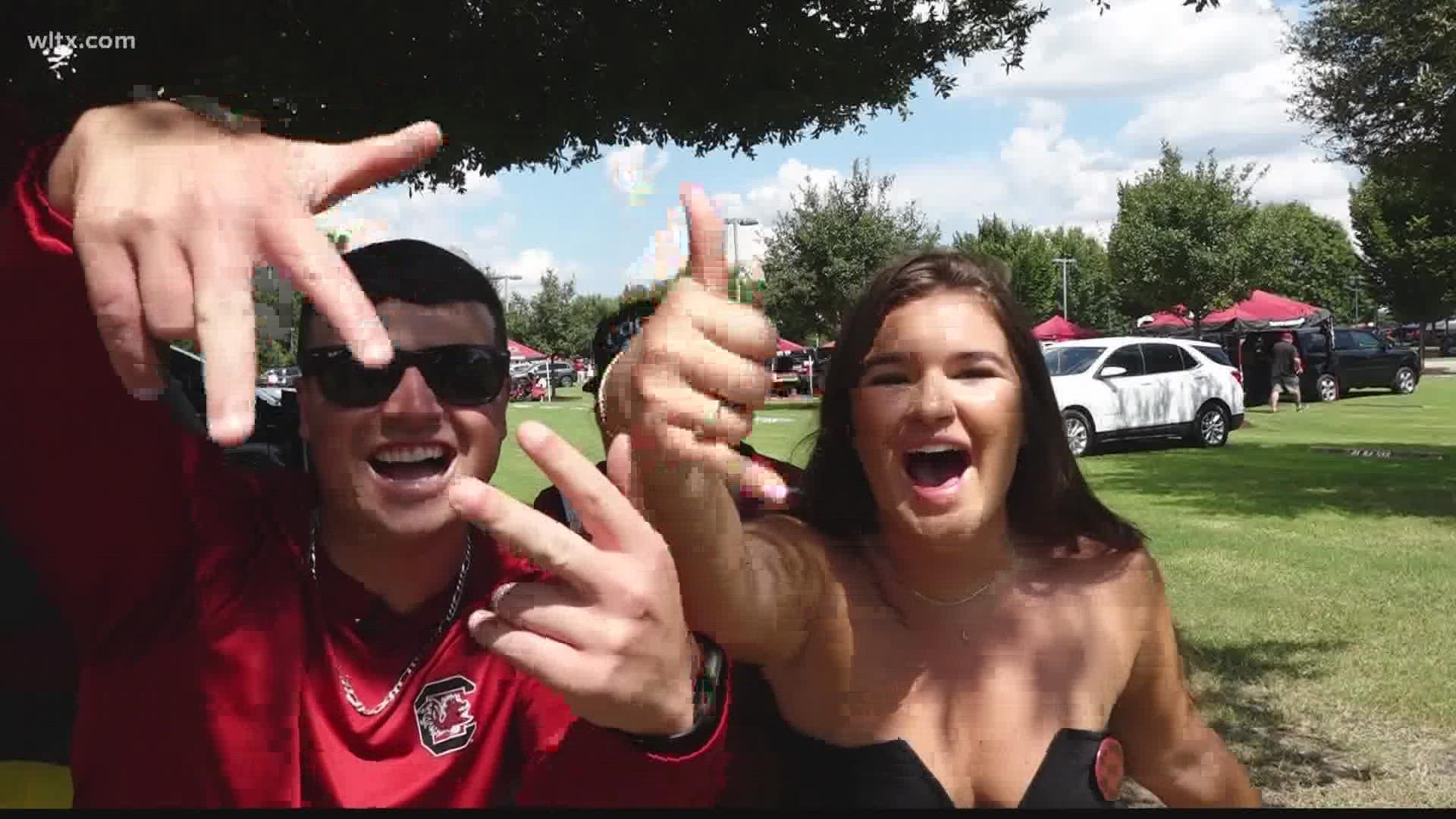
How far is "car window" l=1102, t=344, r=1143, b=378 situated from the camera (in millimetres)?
15141

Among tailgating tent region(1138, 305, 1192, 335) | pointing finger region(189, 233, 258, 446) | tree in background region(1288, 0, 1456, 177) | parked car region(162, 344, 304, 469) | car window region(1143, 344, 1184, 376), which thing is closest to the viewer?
pointing finger region(189, 233, 258, 446)

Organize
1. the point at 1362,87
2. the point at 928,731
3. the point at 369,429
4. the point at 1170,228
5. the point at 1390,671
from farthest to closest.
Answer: the point at 1170,228
the point at 1362,87
the point at 1390,671
the point at 928,731
the point at 369,429

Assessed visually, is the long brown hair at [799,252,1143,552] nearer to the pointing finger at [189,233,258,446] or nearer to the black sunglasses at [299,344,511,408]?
the black sunglasses at [299,344,511,408]

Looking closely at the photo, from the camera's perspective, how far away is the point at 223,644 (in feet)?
5.14

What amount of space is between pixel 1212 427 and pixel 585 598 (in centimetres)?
1583

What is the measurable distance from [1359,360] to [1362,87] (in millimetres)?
14592

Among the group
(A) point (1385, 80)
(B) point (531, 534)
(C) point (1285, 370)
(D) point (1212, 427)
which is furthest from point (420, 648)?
(C) point (1285, 370)

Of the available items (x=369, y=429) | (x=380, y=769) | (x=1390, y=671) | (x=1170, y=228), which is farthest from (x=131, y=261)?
(x=1170, y=228)

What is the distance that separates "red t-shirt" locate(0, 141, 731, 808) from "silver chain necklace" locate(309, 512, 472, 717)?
0.4 inches

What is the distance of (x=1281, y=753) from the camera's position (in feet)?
14.8

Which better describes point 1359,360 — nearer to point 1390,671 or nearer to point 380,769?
point 1390,671

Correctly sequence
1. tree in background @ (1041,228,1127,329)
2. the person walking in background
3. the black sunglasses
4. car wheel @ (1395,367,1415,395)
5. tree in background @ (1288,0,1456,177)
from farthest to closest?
tree in background @ (1041,228,1127,329) → car wheel @ (1395,367,1415,395) → the person walking in background → tree in background @ (1288,0,1456,177) → the black sunglasses

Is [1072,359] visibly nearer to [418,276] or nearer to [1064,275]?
[418,276]

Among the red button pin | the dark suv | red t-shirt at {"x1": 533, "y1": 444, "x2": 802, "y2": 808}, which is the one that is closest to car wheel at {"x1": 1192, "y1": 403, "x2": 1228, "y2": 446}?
the dark suv
